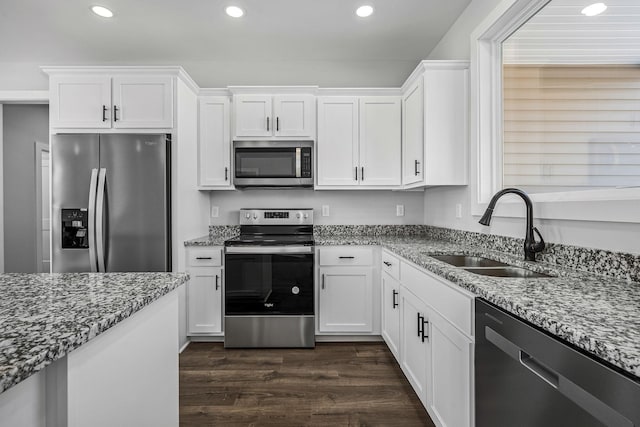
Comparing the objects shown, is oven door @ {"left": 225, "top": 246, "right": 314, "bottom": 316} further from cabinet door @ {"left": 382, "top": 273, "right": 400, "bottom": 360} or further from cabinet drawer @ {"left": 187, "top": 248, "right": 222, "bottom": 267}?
cabinet door @ {"left": 382, "top": 273, "right": 400, "bottom": 360}

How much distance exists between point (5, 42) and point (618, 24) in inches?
181

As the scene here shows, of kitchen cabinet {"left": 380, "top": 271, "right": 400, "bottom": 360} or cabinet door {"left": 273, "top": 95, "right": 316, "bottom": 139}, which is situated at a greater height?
cabinet door {"left": 273, "top": 95, "right": 316, "bottom": 139}

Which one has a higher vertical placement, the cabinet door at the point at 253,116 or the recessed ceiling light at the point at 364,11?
the recessed ceiling light at the point at 364,11

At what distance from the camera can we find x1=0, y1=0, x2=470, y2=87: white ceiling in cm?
253

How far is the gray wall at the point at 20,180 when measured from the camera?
12.1ft

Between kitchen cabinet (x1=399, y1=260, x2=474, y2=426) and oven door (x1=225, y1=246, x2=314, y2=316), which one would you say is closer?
kitchen cabinet (x1=399, y1=260, x2=474, y2=426)

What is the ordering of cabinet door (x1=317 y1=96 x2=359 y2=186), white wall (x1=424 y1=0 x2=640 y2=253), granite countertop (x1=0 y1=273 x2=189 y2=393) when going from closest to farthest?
granite countertop (x1=0 y1=273 x2=189 y2=393) → white wall (x1=424 y1=0 x2=640 y2=253) → cabinet door (x1=317 y1=96 x2=359 y2=186)

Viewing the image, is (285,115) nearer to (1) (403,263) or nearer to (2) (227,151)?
(2) (227,151)

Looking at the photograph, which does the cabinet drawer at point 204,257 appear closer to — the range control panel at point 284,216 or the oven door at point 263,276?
the oven door at point 263,276

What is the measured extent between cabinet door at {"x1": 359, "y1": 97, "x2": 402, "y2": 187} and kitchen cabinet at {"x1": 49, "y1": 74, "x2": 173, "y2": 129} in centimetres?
169

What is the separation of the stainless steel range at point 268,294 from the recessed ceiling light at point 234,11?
1839mm

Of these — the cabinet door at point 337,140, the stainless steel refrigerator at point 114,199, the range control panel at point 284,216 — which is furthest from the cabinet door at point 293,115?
the stainless steel refrigerator at point 114,199

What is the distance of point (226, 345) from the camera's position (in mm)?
2785

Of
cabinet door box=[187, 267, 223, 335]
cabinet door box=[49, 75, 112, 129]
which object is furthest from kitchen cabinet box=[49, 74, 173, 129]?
cabinet door box=[187, 267, 223, 335]
